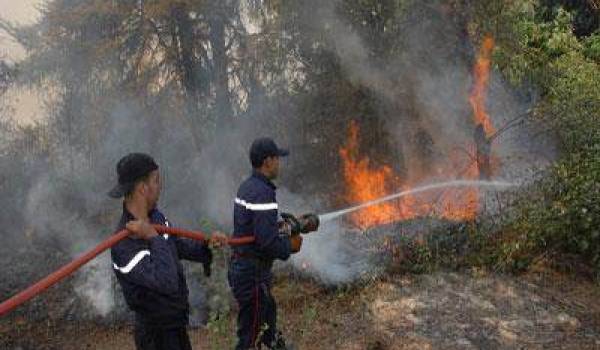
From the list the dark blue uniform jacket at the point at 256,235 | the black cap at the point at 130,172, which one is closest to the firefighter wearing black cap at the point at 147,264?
the black cap at the point at 130,172

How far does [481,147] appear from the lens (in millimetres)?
10578

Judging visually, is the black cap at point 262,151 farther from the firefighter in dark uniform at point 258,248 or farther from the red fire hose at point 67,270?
the red fire hose at point 67,270

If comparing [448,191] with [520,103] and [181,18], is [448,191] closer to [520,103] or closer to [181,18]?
[520,103]

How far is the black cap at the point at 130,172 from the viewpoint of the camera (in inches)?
148

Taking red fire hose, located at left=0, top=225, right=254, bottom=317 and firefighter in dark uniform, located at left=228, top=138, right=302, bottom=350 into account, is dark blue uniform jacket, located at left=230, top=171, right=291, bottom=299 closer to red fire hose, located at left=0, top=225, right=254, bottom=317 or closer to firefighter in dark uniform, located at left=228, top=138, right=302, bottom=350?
firefighter in dark uniform, located at left=228, top=138, right=302, bottom=350

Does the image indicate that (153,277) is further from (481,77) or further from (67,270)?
(481,77)

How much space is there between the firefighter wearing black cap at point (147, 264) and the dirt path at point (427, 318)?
1895 millimetres

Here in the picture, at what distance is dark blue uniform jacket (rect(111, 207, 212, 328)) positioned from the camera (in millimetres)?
3684

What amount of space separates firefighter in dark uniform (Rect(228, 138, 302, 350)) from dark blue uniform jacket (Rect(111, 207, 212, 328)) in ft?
3.38

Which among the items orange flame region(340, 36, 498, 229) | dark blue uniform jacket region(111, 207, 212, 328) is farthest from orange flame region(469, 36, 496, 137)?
dark blue uniform jacket region(111, 207, 212, 328)

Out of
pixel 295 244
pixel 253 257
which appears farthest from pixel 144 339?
pixel 295 244

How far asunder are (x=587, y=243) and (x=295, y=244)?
16.2ft

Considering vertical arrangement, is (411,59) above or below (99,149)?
above

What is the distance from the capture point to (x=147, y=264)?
3684 millimetres
